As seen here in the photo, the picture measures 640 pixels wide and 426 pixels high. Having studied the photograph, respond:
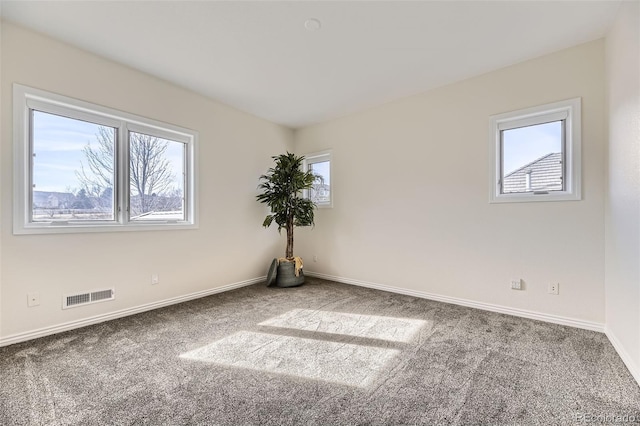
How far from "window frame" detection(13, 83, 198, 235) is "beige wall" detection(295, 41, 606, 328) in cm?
213

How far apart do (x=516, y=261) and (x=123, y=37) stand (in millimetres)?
4490

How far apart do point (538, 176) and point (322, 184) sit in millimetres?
2967

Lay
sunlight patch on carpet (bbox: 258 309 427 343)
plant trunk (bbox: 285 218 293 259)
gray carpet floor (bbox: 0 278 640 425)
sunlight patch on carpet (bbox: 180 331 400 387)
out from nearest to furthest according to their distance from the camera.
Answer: gray carpet floor (bbox: 0 278 640 425) → sunlight patch on carpet (bbox: 180 331 400 387) → sunlight patch on carpet (bbox: 258 309 427 343) → plant trunk (bbox: 285 218 293 259)

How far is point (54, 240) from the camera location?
8.38 feet

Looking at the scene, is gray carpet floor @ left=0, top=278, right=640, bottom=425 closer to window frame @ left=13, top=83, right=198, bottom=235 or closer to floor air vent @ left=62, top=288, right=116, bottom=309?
floor air vent @ left=62, top=288, right=116, bottom=309

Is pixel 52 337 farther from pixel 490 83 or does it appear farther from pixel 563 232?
pixel 490 83

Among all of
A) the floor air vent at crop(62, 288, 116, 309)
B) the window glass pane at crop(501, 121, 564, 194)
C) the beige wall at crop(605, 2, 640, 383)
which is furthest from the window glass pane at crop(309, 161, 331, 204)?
the beige wall at crop(605, 2, 640, 383)

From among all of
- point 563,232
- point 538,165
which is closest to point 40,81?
point 538,165

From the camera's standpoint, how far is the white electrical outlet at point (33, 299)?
242cm

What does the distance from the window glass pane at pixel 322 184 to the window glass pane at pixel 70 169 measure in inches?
114

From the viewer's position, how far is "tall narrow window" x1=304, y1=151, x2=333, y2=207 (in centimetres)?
471

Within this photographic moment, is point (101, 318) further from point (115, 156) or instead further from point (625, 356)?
point (625, 356)

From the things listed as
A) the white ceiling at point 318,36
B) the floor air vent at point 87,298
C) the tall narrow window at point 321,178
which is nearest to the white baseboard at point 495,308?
the tall narrow window at point 321,178

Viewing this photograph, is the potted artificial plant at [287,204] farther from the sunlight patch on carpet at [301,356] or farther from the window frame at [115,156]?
the sunlight patch on carpet at [301,356]
